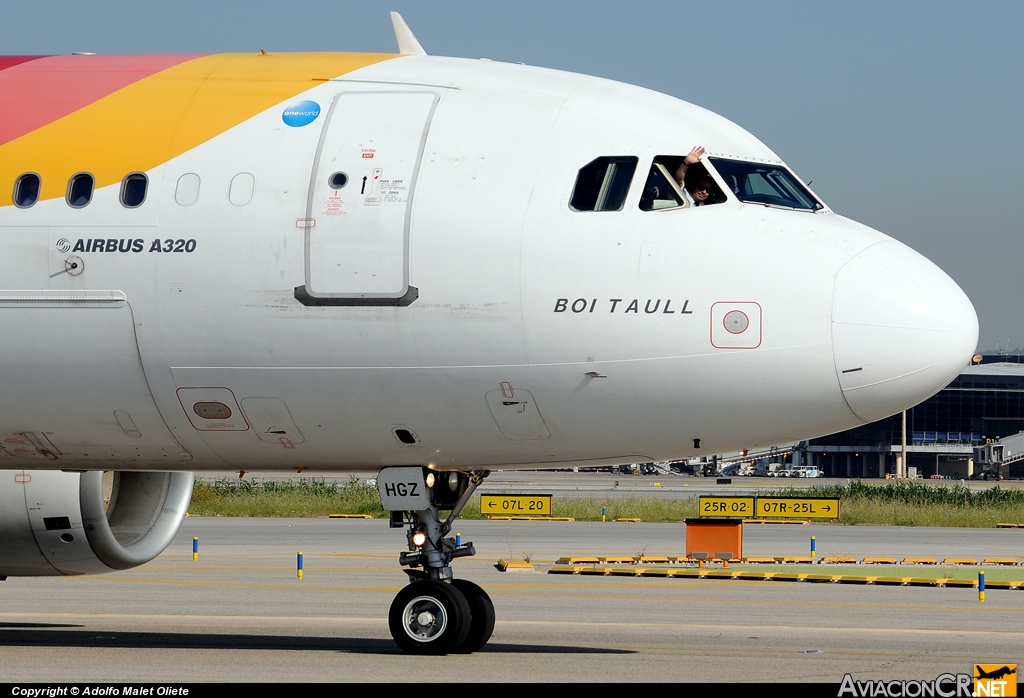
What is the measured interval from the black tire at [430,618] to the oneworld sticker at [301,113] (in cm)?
484

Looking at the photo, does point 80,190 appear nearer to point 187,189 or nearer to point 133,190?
point 133,190

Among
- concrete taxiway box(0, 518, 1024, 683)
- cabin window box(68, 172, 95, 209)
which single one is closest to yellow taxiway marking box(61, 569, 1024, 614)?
concrete taxiway box(0, 518, 1024, 683)

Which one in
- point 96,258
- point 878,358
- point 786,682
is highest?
point 96,258

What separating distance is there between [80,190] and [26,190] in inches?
22.0

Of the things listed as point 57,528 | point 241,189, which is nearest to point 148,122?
point 241,189

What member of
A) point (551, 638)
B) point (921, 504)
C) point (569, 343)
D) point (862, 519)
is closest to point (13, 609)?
point (551, 638)

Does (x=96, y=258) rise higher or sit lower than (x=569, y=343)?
higher

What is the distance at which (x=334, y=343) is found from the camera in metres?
12.7

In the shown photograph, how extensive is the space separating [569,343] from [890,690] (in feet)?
14.0

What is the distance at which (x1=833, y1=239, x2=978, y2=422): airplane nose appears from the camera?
464 inches

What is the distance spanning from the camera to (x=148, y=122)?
13.3 metres

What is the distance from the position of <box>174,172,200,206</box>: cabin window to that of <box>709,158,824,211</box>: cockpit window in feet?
16.2

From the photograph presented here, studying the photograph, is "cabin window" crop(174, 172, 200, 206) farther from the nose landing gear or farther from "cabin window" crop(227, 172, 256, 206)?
the nose landing gear

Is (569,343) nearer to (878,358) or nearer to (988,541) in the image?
(878,358)
